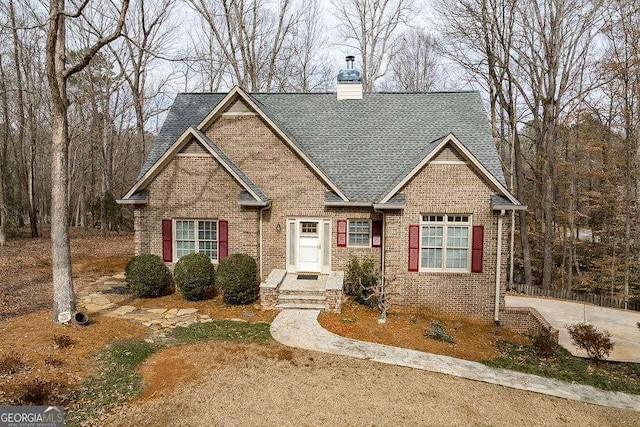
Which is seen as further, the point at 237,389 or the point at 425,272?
the point at 425,272

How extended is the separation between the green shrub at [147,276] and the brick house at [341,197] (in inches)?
34.8

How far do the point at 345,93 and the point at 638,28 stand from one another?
46.6 feet

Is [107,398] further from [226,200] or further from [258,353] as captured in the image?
[226,200]

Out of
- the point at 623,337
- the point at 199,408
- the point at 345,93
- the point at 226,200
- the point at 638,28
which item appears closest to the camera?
the point at 199,408

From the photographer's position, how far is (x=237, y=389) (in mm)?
7254

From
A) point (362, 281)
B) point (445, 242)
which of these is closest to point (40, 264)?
point (362, 281)

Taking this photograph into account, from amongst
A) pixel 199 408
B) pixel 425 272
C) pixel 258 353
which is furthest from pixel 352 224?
pixel 199 408

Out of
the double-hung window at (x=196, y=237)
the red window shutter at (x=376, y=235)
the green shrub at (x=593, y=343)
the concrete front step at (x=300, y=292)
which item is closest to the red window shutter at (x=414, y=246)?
the red window shutter at (x=376, y=235)

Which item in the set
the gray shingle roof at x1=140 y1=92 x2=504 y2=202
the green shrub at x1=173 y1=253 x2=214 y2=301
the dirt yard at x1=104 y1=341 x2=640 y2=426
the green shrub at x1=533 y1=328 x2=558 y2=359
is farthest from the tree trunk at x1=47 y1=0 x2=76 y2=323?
the green shrub at x1=533 y1=328 x2=558 y2=359

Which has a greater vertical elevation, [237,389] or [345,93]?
[345,93]

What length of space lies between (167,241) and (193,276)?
2079 millimetres

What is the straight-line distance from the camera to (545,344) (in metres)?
10.4

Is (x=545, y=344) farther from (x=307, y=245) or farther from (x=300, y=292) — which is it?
(x=307, y=245)

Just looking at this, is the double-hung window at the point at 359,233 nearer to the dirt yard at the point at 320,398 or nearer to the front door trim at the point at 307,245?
the front door trim at the point at 307,245
